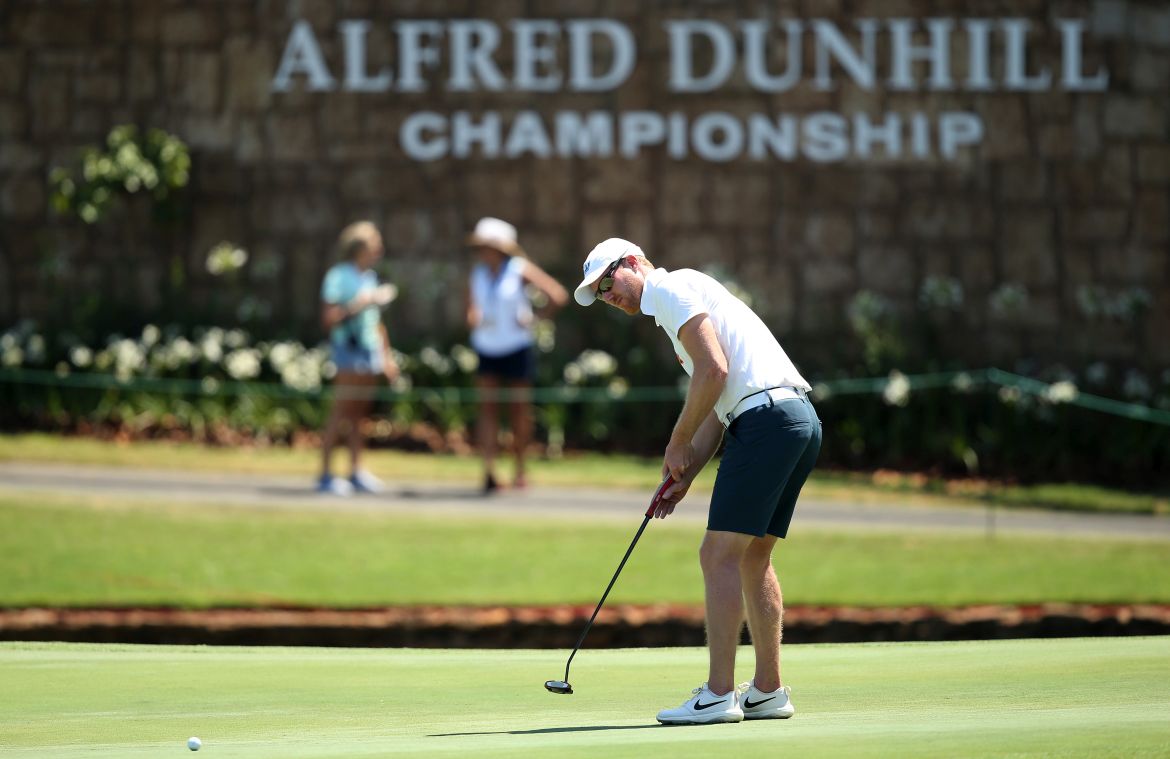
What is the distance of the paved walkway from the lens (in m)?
12.2

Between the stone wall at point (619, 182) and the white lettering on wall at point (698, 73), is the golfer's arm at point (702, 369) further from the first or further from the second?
the white lettering on wall at point (698, 73)

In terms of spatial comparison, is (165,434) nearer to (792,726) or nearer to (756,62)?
(756,62)

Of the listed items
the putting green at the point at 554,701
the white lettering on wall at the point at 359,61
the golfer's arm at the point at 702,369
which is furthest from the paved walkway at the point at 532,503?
the golfer's arm at the point at 702,369

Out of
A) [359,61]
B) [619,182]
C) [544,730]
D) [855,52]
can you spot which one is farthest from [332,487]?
[544,730]

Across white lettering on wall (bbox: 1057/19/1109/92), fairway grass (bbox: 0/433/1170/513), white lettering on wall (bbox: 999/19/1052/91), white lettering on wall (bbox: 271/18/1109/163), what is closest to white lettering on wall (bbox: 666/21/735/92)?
white lettering on wall (bbox: 271/18/1109/163)

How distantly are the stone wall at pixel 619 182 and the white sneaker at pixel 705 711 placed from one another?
10109mm

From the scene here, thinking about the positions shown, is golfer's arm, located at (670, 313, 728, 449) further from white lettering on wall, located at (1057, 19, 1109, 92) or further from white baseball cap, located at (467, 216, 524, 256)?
white lettering on wall, located at (1057, 19, 1109, 92)

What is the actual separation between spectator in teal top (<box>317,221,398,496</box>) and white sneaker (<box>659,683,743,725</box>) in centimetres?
711

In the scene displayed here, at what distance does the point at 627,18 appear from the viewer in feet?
51.7

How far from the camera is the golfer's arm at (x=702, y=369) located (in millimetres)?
5617

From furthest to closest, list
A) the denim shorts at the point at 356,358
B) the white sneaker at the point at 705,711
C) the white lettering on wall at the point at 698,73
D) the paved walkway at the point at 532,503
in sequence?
the white lettering on wall at the point at 698,73 → the denim shorts at the point at 356,358 → the paved walkway at the point at 532,503 → the white sneaker at the point at 705,711

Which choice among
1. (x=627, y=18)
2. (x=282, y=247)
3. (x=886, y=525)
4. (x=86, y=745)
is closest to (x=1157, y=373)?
(x=886, y=525)

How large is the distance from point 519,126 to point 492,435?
3.92 meters

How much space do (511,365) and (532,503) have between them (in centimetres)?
105
